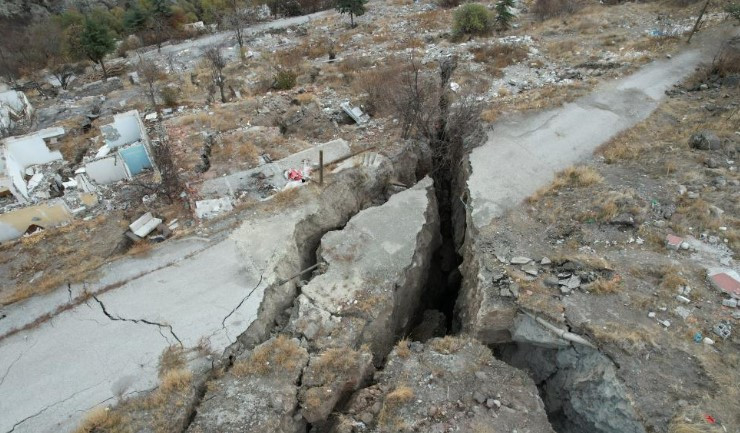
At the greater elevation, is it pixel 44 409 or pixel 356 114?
pixel 356 114

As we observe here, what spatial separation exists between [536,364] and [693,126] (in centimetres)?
781

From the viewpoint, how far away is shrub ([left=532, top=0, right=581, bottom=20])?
20281mm

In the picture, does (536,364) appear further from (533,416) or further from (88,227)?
(88,227)

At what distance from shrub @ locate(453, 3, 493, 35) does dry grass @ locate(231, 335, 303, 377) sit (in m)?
16.9

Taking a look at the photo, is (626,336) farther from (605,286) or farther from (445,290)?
(445,290)

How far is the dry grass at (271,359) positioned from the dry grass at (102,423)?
1.37 m

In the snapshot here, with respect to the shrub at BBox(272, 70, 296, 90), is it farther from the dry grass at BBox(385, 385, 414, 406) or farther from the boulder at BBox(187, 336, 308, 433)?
the dry grass at BBox(385, 385, 414, 406)

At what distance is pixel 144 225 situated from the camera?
8.70m

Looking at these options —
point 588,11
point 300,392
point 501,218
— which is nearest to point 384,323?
point 300,392

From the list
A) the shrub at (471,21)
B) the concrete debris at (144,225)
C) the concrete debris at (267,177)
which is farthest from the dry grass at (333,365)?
the shrub at (471,21)

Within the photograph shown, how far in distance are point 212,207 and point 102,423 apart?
14.3ft

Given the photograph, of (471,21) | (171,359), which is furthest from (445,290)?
(471,21)

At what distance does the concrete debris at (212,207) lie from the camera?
28.0 feet

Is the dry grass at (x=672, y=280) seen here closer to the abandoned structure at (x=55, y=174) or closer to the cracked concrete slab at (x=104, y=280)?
the cracked concrete slab at (x=104, y=280)
